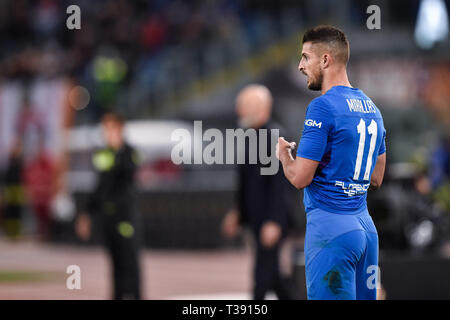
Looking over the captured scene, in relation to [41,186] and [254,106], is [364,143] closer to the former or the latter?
[254,106]

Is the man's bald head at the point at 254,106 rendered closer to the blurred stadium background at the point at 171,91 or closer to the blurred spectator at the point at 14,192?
the blurred stadium background at the point at 171,91

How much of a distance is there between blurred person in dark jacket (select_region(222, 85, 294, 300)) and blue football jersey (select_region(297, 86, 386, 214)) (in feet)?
10.6

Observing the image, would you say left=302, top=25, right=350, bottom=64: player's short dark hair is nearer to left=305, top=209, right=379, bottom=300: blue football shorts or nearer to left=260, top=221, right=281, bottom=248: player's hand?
left=305, top=209, right=379, bottom=300: blue football shorts

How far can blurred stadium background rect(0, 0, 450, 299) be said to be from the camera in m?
18.6

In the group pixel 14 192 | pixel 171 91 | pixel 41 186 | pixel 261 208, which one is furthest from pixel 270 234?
pixel 171 91

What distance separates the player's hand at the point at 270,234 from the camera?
8453 mm

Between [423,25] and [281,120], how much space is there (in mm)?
5733

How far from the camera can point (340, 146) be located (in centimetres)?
520

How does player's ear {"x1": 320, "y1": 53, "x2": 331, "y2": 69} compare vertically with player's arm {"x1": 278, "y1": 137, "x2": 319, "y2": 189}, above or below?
above

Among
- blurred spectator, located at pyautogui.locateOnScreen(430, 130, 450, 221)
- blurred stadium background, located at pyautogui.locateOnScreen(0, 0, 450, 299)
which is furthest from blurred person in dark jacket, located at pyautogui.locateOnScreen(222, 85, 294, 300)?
blurred spectator, located at pyautogui.locateOnScreen(430, 130, 450, 221)

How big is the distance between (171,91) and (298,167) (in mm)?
22149

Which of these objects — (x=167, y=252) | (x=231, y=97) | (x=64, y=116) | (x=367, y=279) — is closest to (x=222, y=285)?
(x=167, y=252)
